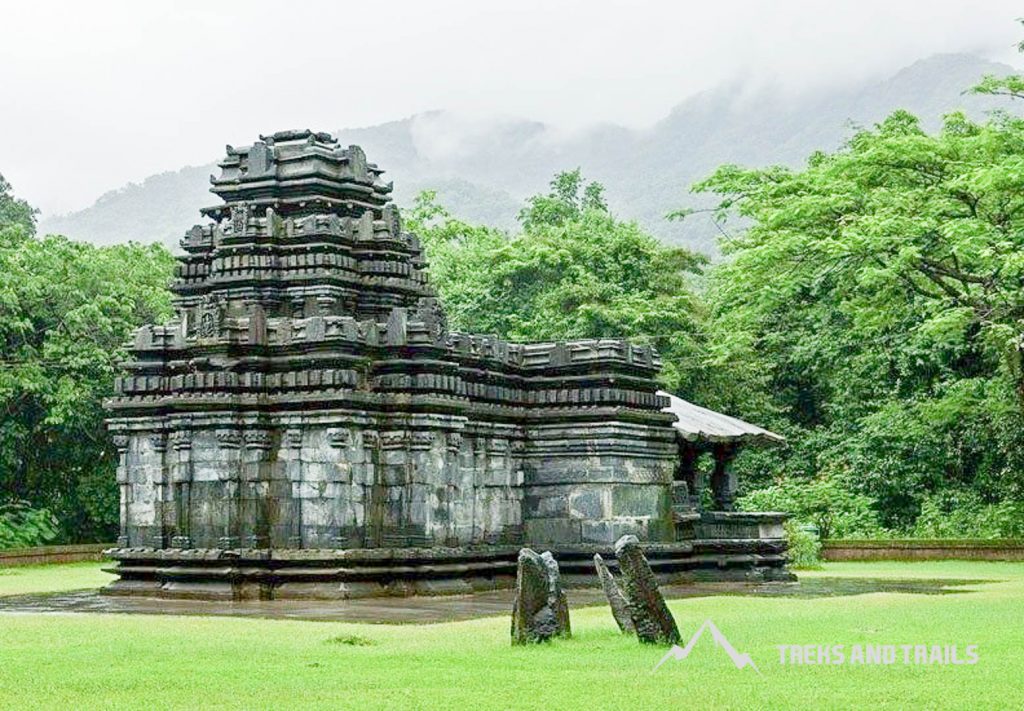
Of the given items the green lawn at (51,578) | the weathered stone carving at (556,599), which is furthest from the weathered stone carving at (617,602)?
the green lawn at (51,578)

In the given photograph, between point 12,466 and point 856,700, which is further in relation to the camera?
point 12,466

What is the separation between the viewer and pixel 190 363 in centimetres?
2120

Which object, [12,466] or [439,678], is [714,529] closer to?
[439,678]

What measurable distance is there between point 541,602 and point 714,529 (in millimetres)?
12317

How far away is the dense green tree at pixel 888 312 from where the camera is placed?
28.0 meters

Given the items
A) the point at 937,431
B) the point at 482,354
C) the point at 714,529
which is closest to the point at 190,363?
the point at 482,354

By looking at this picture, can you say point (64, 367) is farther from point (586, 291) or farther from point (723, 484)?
point (723, 484)

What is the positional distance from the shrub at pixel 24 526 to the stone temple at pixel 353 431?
43.0 feet

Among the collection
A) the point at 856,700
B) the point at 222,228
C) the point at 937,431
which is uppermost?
the point at 222,228

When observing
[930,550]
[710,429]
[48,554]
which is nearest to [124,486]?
[710,429]

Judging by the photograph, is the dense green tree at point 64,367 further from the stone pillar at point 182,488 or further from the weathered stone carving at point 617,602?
the weathered stone carving at point 617,602

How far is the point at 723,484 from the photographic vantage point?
27375 mm

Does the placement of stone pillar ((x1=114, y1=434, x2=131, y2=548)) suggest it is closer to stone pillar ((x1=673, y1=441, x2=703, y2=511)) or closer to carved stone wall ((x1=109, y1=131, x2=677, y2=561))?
carved stone wall ((x1=109, y1=131, x2=677, y2=561))

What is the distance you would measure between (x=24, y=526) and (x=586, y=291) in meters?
15.5
